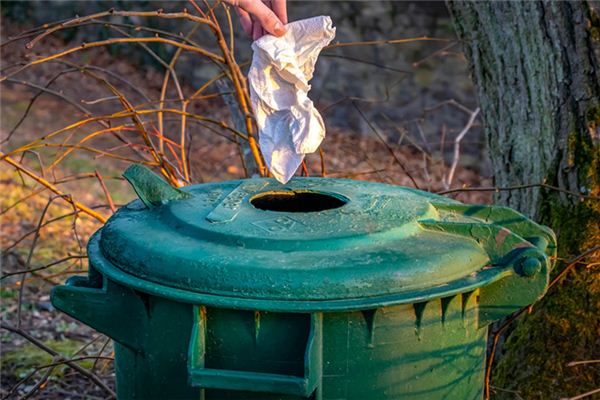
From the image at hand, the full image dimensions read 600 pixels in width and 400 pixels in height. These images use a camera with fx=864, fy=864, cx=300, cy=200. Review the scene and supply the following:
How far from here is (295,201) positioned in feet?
8.19

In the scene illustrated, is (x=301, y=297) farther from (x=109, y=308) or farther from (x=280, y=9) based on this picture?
(x=280, y=9)

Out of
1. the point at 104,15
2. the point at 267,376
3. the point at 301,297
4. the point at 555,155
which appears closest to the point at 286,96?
the point at 104,15

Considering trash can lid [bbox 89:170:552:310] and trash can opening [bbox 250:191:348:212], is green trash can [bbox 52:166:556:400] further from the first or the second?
trash can opening [bbox 250:191:348:212]

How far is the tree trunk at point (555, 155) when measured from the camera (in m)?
2.98

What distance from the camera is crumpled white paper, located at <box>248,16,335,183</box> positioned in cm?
233

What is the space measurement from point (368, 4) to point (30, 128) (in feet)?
11.3

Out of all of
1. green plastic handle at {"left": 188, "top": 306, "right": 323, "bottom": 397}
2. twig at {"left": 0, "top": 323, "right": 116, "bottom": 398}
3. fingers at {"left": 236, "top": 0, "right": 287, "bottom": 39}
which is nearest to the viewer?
green plastic handle at {"left": 188, "top": 306, "right": 323, "bottom": 397}

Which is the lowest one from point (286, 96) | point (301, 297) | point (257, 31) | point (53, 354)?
point (53, 354)

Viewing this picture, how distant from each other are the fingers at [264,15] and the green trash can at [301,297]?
466 millimetres

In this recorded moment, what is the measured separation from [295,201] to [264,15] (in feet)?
1.77

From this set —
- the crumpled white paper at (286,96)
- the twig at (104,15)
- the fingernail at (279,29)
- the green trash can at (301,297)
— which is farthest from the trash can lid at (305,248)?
the twig at (104,15)

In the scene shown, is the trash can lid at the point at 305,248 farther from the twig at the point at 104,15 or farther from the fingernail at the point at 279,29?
the twig at the point at 104,15

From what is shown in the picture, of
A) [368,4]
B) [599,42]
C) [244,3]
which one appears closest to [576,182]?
[599,42]

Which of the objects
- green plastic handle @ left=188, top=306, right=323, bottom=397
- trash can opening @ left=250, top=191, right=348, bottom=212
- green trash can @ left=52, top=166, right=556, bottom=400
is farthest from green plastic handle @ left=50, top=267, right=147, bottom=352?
trash can opening @ left=250, top=191, right=348, bottom=212
